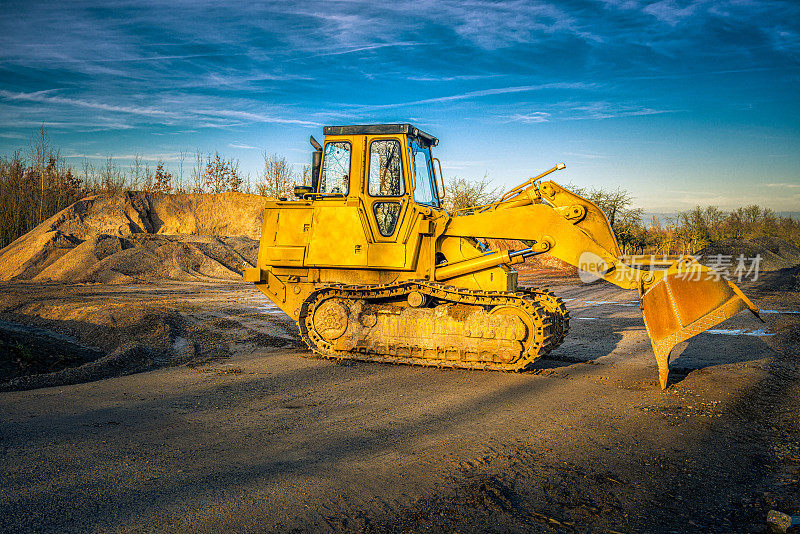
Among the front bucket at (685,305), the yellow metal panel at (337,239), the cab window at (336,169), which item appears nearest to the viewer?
the front bucket at (685,305)

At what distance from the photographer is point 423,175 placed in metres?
9.06

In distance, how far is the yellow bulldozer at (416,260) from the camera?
777cm

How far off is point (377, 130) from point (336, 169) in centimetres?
94

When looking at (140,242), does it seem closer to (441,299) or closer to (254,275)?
(254,275)

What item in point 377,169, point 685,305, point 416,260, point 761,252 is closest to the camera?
point 685,305

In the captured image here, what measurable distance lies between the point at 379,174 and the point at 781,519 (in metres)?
6.70

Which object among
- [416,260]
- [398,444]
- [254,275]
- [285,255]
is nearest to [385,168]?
[416,260]

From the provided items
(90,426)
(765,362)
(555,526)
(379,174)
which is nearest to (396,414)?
(555,526)

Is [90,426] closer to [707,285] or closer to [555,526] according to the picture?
[555,526]

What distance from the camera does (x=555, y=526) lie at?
3494 mm

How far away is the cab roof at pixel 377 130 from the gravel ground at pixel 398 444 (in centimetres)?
369

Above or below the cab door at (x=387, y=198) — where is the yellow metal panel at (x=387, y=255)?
below

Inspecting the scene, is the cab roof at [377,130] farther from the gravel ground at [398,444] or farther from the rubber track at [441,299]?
the gravel ground at [398,444]

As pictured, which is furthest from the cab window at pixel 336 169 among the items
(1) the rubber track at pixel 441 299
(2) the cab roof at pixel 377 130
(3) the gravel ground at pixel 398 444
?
(3) the gravel ground at pixel 398 444
